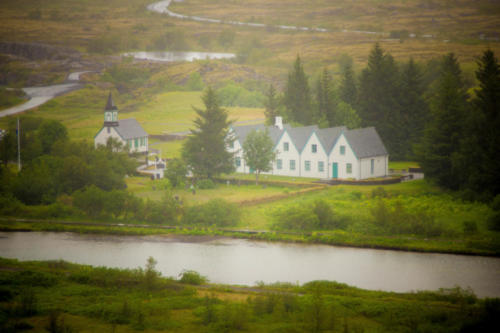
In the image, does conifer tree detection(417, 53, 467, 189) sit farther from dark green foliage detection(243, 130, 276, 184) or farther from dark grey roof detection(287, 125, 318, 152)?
dark green foliage detection(243, 130, 276, 184)

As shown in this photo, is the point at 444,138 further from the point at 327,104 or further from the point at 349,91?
the point at 349,91

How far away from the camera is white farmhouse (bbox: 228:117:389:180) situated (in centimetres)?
→ 5066

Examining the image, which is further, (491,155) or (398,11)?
(398,11)

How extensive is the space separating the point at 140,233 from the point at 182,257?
5804 mm

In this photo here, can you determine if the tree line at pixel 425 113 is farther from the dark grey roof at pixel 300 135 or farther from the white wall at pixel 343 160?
the dark grey roof at pixel 300 135

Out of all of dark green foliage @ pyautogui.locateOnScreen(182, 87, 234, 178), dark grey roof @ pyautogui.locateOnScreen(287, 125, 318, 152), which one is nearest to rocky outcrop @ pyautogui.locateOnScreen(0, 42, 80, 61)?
dark green foliage @ pyautogui.locateOnScreen(182, 87, 234, 178)

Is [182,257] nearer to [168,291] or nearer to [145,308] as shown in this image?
[168,291]

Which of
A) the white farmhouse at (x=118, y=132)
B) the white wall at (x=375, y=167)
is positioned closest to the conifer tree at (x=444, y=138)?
the white wall at (x=375, y=167)

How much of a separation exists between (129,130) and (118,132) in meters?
1.72

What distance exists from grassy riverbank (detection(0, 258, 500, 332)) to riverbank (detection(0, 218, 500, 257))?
7157mm

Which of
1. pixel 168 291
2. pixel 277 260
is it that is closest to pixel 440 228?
pixel 277 260

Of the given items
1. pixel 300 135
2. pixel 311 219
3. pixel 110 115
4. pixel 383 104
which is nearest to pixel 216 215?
pixel 311 219

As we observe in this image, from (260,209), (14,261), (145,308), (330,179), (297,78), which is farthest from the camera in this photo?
(297,78)

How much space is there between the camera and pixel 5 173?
47125mm
